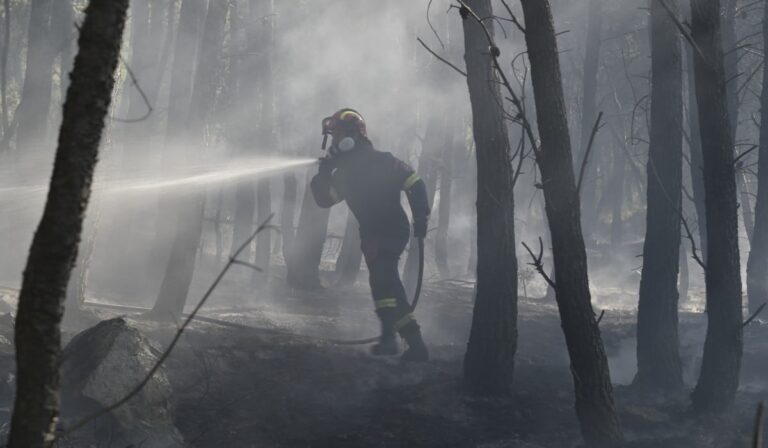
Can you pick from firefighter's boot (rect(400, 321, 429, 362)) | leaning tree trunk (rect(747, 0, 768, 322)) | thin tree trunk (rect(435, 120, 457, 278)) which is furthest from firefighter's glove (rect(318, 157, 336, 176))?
thin tree trunk (rect(435, 120, 457, 278))

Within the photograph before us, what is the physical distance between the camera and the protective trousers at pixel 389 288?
304 inches

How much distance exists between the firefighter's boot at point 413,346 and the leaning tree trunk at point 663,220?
2.01 metres

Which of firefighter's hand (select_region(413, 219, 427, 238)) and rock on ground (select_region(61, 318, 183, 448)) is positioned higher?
firefighter's hand (select_region(413, 219, 427, 238))

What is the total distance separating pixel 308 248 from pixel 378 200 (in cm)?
684

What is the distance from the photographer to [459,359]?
800cm

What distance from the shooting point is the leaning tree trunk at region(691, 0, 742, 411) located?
6.28m

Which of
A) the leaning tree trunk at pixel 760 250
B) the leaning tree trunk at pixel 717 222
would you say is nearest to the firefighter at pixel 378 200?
the leaning tree trunk at pixel 717 222

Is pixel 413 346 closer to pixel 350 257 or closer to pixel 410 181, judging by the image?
pixel 410 181

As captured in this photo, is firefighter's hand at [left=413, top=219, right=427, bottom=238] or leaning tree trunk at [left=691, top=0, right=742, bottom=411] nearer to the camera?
leaning tree trunk at [left=691, top=0, right=742, bottom=411]

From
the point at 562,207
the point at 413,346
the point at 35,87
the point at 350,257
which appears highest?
the point at 35,87

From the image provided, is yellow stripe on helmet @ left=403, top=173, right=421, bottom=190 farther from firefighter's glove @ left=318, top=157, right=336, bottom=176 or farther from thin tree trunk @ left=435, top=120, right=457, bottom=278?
thin tree trunk @ left=435, top=120, right=457, bottom=278

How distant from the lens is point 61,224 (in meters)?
2.07

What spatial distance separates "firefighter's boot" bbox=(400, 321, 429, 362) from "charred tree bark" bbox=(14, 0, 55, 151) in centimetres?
755

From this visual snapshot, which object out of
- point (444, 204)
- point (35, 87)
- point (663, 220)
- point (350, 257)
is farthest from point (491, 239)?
point (444, 204)
